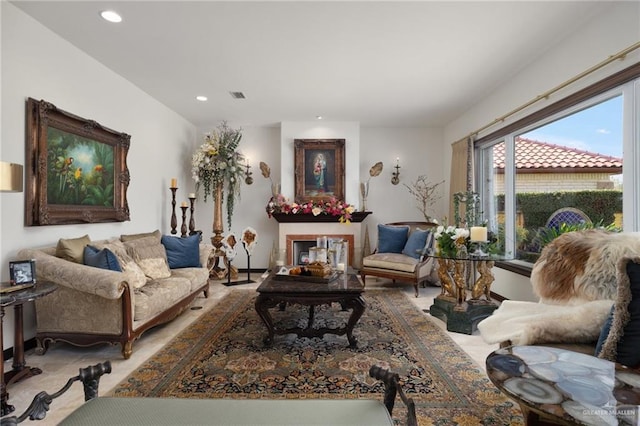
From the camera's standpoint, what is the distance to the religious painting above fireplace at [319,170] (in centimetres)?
579

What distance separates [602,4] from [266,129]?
486cm

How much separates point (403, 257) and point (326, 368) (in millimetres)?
2721

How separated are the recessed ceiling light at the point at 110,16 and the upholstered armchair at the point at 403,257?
3.91m

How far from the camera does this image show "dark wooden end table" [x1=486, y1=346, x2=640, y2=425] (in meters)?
0.94

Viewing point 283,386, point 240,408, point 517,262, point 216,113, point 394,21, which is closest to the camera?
point 240,408

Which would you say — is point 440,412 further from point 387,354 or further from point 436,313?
point 436,313

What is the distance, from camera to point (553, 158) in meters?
3.46

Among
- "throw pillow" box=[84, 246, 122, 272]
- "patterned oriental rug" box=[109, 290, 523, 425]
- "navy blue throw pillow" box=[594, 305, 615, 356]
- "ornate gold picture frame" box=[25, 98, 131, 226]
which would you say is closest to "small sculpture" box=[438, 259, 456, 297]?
"patterned oriental rug" box=[109, 290, 523, 425]

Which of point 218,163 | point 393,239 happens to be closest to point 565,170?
point 393,239

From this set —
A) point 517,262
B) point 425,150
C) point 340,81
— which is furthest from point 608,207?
point 425,150

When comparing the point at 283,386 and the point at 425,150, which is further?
the point at 425,150

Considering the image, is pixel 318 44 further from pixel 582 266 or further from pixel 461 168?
pixel 461 168

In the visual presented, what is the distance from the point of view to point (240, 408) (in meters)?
1.14

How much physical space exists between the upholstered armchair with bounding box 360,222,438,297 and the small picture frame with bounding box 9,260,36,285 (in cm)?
374
